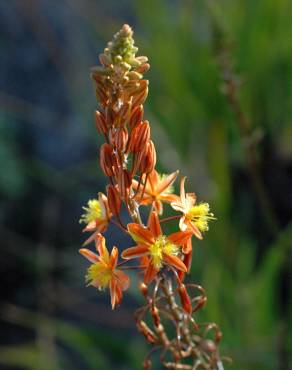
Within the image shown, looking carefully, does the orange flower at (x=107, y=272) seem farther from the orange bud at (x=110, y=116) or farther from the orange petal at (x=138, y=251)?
the orange bud at (x=110, y=116)

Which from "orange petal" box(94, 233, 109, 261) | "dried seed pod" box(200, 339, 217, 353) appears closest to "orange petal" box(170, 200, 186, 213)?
"orange petal" box(94, 233, 109, 261)

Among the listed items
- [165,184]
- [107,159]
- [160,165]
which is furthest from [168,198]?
[160,165]

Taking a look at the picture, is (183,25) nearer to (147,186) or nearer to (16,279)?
(16,279)

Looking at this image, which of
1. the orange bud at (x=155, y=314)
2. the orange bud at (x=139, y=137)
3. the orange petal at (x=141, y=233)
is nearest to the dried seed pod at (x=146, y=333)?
the orange bud at (x=155, y=314)

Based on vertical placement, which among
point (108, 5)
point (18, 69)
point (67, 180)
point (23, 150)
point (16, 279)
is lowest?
point (16, 279)

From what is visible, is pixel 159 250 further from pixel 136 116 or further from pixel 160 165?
pixel 160 165

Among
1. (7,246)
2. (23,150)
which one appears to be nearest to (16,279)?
(7,246)

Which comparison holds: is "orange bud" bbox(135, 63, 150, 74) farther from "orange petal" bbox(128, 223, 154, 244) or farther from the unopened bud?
"orange petal" bbox(128, 223, 154, 244)
